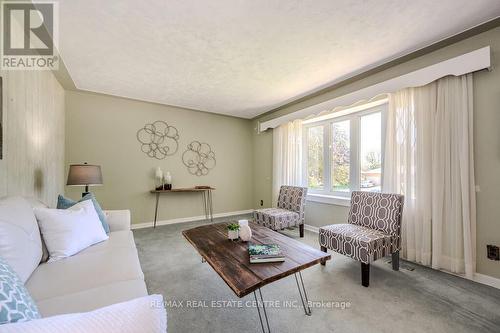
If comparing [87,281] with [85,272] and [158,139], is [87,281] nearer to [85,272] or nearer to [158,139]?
[85,272]

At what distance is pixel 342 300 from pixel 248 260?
0.90 metres

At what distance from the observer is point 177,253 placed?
274 cm

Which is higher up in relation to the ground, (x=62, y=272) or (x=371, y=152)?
(x=371, y=152)

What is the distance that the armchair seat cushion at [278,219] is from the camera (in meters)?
3.22

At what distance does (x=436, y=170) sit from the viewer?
2.26 metres

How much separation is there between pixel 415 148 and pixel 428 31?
1175 millimetres

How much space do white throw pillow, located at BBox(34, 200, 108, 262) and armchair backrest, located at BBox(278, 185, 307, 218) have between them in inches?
104

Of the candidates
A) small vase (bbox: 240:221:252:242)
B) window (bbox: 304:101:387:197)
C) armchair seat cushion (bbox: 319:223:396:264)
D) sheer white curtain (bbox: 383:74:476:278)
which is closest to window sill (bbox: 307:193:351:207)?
window (bbox: 304:101:387:197)

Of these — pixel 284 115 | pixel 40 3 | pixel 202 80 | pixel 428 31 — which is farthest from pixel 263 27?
pixel 284 115

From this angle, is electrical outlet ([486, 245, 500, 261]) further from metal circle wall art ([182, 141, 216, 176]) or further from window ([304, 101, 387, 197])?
metal circle wall art ([182, 141, 216, 176])

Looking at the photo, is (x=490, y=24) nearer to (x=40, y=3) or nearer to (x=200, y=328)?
(x=200, y=328)

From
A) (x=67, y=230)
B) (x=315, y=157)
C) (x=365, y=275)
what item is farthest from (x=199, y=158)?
(x=365, y=275)

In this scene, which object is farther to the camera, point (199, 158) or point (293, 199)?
point (199, 158)

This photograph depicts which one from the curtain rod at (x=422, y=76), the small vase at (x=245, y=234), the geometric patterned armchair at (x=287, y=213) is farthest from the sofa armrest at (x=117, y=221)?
the curtain rod at (x=422, y=76)
